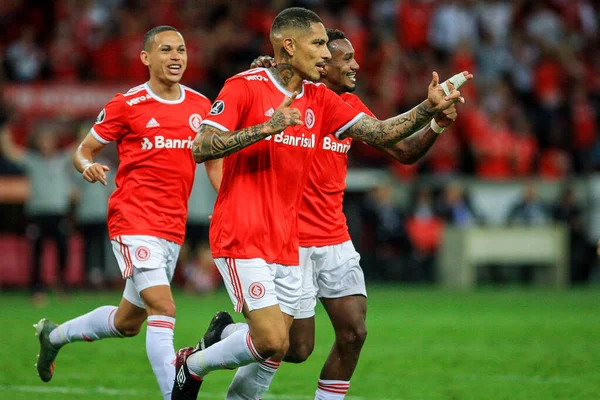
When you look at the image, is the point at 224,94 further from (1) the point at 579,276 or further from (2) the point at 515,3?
(2) the point at 515,3

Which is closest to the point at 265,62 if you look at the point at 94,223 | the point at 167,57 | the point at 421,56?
the point at 167,57

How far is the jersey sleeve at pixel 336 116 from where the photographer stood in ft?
23.1

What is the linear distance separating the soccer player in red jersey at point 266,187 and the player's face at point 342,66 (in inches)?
39.3

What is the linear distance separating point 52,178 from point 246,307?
36.1ft

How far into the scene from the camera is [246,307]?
21.7 ft

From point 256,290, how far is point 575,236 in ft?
49.3

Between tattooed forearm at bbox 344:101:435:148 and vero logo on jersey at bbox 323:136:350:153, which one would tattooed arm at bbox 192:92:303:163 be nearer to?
tattooed forearm at bbox 344:101:435:148

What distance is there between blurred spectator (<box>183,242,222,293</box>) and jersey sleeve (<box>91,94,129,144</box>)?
10092 millimetres

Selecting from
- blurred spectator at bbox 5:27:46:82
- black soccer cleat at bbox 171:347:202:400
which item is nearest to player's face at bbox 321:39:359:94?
black soccer cleat at bbox 171:347:202:400

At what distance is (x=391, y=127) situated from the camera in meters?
6.87

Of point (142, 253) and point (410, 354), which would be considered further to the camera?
point (410, 354)

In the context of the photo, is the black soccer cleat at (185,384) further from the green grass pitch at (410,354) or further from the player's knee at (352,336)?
the green grass pitch at (410,354)

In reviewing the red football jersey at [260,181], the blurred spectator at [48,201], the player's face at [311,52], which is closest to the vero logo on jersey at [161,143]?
the red football jersey at [260,181]

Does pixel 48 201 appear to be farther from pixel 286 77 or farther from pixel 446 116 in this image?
pixel 446 116
